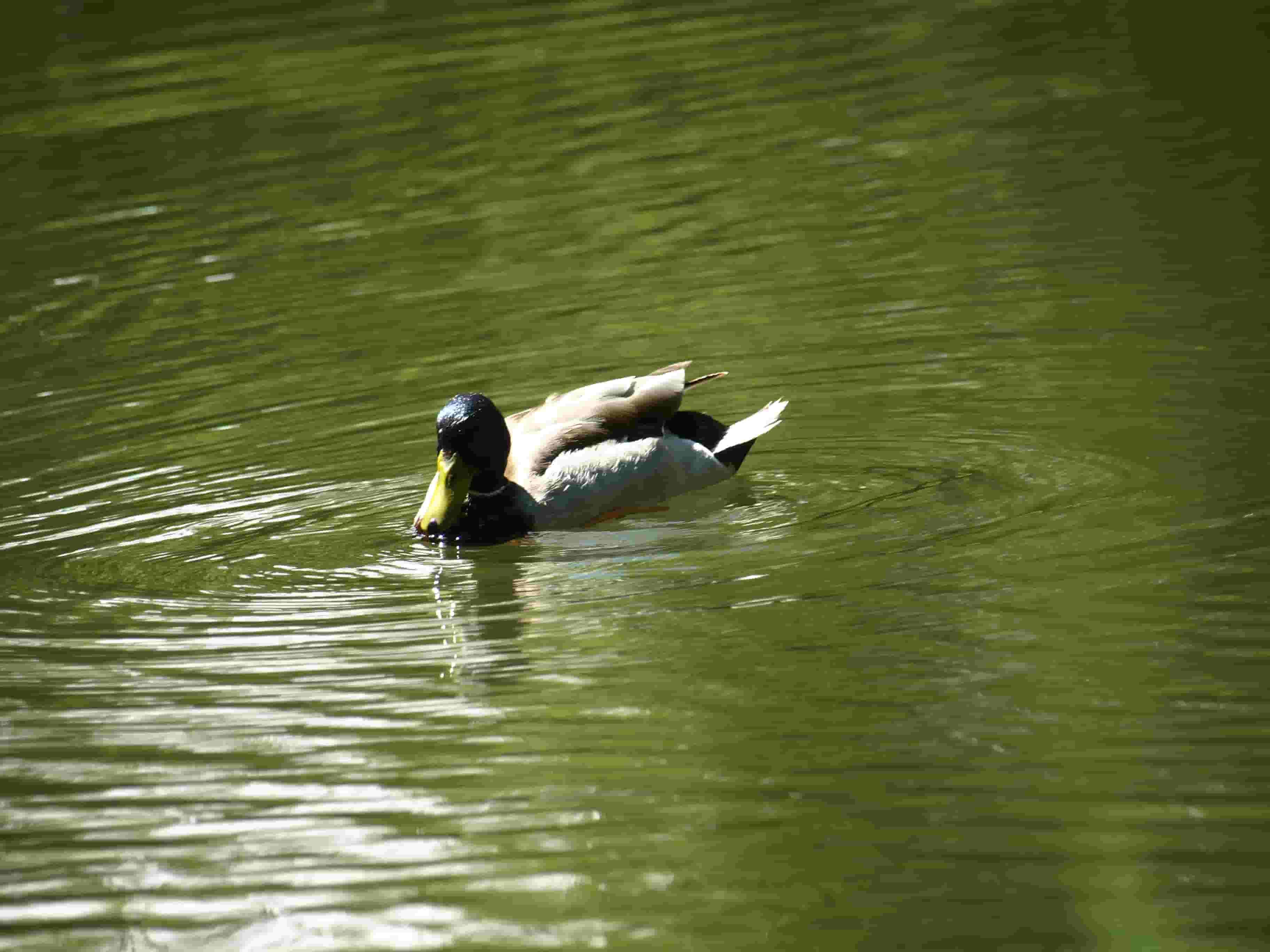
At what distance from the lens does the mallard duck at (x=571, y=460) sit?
7.53m

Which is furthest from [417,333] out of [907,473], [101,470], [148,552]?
[907,473]

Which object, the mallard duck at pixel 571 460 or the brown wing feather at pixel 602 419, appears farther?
the brown wing feather at pixel 602 419

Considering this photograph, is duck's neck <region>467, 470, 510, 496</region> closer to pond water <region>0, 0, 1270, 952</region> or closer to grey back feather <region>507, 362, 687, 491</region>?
grey back feather <region>507, 362, 687, 491</region>

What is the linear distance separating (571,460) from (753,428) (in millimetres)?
787

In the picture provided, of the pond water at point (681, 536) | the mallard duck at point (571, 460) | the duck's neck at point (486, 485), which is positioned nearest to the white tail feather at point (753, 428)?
the mallard duck at point (571, 460)

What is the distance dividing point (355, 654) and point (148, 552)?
5.76ft

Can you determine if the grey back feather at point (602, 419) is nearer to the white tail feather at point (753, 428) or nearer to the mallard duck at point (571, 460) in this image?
the mallard duck at point (571, 460)

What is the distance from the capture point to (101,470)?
28.8 ft

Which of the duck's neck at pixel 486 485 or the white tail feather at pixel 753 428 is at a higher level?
the duck's neck at pixel 486 485

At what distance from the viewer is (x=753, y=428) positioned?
785 cm

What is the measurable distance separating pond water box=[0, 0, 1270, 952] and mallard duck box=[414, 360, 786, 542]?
0.49ft

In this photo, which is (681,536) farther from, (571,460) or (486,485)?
(486,485)

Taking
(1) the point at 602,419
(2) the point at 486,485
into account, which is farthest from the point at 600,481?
(2) the point at 486,485

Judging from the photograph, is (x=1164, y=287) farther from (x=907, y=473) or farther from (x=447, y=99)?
(x=447, y=99)
